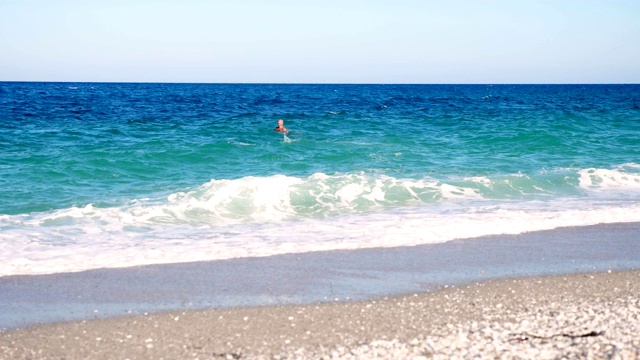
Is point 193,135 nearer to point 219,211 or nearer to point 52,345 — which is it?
point 219,211

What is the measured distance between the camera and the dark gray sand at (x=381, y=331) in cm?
504

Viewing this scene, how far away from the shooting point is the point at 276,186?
13305mm

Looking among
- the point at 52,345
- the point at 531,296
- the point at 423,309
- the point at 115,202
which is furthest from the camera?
the point at 115,202

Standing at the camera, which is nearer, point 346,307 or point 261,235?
point 346,307

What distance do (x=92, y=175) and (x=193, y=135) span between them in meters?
7.06

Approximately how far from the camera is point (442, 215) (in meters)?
11.1

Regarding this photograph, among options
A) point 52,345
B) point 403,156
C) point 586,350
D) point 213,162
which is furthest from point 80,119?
point 586,350

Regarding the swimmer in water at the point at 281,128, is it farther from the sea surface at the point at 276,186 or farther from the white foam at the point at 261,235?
the white foam at the point at 261,235

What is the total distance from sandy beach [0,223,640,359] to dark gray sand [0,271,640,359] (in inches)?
0.6

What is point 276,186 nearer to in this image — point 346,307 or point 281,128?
point 346,307

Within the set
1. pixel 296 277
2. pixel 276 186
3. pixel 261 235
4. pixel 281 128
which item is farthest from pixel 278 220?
pixel 281 128

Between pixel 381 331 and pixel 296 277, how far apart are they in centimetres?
188

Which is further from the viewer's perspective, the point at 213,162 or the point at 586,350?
the point at 213,162

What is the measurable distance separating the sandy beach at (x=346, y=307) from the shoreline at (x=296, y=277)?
0.07 feet
